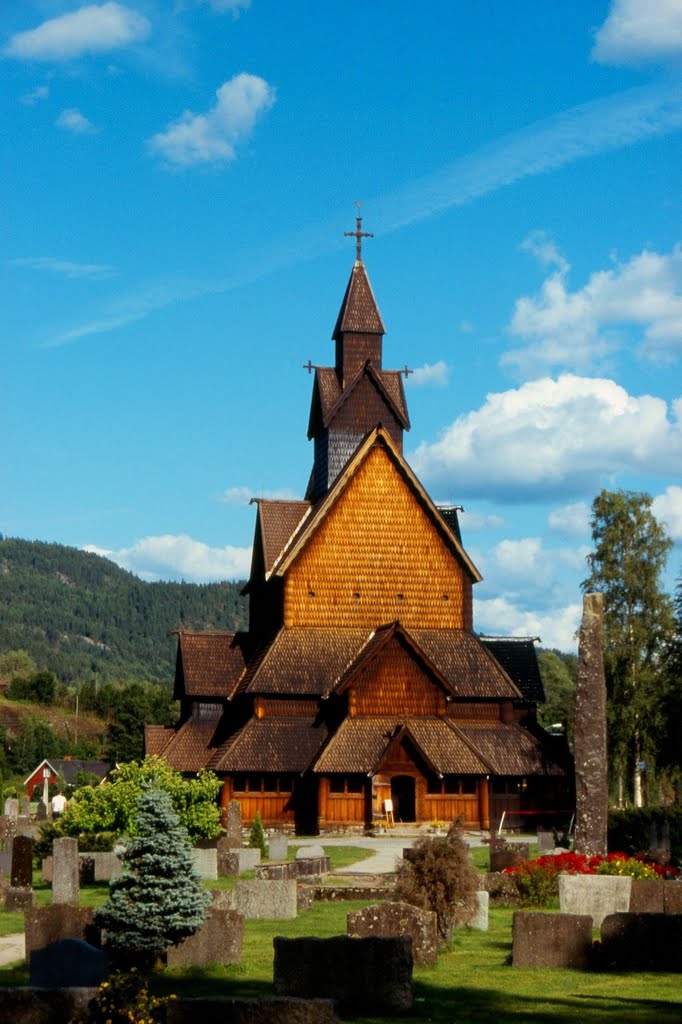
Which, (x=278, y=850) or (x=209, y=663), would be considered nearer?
(x=278, y=850)

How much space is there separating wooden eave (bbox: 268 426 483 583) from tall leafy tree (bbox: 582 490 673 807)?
6.50 m

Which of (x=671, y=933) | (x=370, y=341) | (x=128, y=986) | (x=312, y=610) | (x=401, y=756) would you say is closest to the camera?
(x=128, y=986)

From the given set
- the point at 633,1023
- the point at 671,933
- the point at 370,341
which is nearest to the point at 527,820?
the point at 370,341

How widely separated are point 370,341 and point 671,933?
46.0 m

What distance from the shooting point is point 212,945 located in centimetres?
1864

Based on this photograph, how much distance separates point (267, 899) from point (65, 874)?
17.1 feet

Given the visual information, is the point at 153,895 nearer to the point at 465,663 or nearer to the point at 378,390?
the point at 465,663

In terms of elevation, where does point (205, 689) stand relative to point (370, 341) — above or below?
below

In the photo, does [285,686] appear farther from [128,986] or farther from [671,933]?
[128,986]

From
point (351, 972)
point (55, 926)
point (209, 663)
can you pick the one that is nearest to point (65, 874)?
point (55, 926)

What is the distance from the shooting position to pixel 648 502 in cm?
6378

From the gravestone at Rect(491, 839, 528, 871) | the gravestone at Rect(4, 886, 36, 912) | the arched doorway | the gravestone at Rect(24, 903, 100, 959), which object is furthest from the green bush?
the gravestone at Rect(24, 903, 100, 959)

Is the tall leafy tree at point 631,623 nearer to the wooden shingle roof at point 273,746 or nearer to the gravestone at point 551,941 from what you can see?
the wooden shingle roof at point 273,746

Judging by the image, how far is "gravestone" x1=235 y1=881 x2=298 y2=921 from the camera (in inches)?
907
